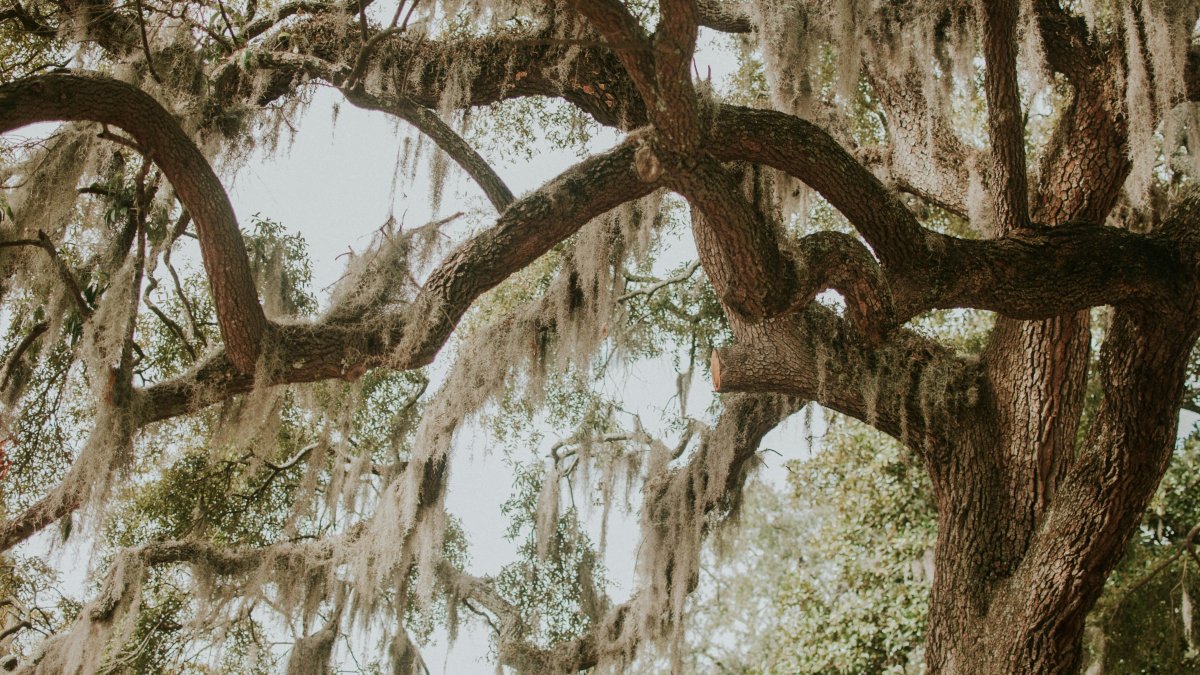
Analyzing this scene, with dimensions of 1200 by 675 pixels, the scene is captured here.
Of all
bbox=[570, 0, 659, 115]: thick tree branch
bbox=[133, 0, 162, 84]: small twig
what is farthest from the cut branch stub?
bbox=[570, 0, 659, 115]: thick tree branch

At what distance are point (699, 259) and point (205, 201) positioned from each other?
2.17 metres

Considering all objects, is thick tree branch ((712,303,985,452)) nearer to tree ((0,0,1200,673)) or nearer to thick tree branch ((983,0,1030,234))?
tree ((0,0,1200,673))

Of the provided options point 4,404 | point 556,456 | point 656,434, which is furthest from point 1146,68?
point 4,404

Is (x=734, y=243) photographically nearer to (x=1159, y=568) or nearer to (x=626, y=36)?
(x=626, y=36)

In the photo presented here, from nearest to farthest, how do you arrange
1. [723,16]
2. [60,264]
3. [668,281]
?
1. [60,264]
2. [723,16]
3. [668,281]

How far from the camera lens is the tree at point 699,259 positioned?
12.9 feet

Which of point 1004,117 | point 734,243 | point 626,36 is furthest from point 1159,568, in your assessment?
point 626,36

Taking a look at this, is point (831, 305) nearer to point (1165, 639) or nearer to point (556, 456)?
point (556, 456)

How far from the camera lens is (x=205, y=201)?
3861mm

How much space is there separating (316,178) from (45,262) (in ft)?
12.1

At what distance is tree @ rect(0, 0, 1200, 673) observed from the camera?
3920 mm

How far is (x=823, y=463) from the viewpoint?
26.9 ft

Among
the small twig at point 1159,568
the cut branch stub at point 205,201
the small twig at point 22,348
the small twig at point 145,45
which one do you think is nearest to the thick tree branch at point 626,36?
the cut branch stub at point 205,201

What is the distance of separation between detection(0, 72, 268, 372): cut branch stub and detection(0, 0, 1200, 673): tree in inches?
0.4
